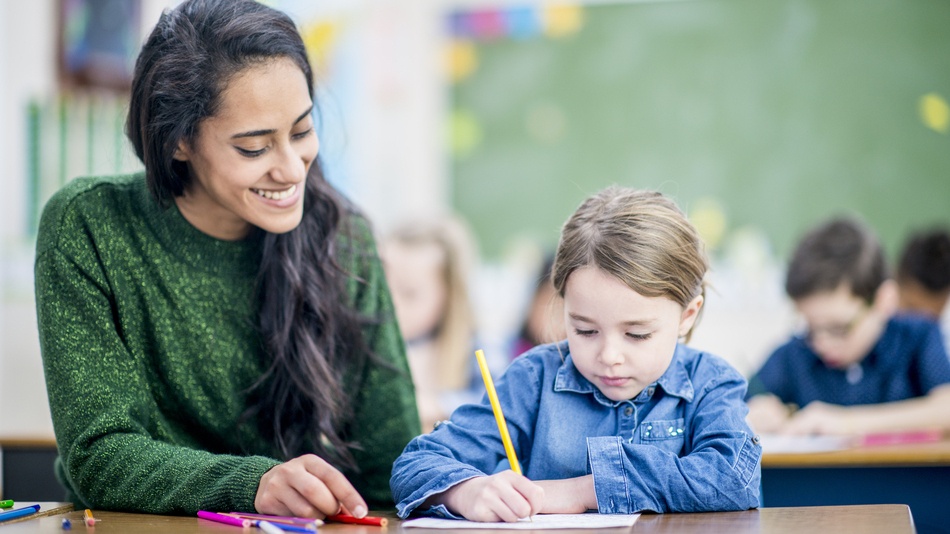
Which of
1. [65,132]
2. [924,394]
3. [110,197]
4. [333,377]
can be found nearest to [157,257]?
[110,197]

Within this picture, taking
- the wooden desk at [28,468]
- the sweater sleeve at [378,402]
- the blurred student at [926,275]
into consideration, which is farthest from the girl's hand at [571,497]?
the blurred student at [926,275]

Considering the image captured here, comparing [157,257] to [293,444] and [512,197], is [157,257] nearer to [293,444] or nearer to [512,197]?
[293,444]

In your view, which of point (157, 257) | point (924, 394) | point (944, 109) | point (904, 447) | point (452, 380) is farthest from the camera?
point (944, 109)

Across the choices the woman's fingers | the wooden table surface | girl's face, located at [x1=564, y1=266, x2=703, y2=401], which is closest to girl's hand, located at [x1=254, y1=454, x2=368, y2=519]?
the woman's fingers

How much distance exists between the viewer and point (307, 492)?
1.11 m

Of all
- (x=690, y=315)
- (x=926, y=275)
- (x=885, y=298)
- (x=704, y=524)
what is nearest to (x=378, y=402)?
(x=690, y=315)

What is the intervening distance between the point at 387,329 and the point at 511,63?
10.7 ft

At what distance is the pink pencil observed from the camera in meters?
1.09

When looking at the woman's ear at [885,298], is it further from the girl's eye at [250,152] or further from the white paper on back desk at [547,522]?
the girl's eye at [250,152]

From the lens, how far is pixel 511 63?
466 cm

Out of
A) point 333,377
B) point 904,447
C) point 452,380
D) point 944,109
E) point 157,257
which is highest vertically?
point 944,109

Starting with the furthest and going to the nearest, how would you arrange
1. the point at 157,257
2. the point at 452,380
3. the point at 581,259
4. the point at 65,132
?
the point at 452,380
the point at 65,132
the point at 157,257
the point at 581,259

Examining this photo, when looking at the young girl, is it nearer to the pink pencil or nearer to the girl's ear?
the girl's ear

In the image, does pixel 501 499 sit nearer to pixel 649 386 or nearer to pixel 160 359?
pixel 649 386
